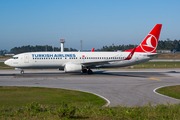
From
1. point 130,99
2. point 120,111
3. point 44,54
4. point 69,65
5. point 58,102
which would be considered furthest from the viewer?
point 44,54

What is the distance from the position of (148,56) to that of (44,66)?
19.4 metres

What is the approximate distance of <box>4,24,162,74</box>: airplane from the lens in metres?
33.8

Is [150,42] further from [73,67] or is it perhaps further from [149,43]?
[73,67]

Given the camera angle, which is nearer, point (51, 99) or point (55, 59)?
point (51, 99)

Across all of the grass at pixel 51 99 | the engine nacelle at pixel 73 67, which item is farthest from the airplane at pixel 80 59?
the grass at pixel 51 99

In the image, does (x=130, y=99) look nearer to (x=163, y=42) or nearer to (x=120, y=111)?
(x=120, y=111)

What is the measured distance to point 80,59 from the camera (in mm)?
35094

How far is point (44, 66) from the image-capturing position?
34.3 metres

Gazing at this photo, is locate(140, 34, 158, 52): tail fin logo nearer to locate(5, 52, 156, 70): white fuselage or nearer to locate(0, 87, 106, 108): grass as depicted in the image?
locate(5, 52, 156, 70): white fuselage

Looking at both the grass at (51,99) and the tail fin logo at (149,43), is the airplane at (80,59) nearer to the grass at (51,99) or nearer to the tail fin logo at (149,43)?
the tail fin logo at (149,43)

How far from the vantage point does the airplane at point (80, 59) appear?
3378 centimetres

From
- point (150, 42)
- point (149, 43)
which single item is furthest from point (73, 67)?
point (150, 42)

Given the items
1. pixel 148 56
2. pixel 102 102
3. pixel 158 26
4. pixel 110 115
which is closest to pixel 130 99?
pixel 102 102

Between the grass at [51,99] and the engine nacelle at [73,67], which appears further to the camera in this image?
the engine nacelle at [73,67]
